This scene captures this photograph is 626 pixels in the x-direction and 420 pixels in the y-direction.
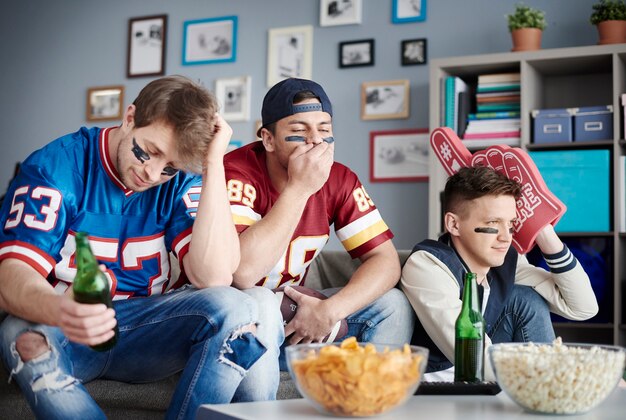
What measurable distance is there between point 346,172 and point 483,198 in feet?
1.33

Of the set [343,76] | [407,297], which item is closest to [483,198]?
[407,297]

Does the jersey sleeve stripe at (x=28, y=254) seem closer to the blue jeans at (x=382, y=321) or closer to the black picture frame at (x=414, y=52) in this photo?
the blue jeans at (x=382, y=321)

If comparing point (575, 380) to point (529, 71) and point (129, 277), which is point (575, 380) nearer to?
point (129, 277)

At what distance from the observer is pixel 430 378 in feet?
6.44

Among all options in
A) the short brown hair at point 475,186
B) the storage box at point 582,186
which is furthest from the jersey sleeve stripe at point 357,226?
the storage box at point 582,186

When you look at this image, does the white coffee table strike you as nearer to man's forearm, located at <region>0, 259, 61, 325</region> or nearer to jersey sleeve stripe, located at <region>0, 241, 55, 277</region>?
man's forearm, located at <region>0, 259, 61, 325</region>

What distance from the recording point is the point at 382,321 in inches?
→ 88.8

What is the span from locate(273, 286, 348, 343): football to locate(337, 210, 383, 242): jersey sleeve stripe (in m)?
0.23

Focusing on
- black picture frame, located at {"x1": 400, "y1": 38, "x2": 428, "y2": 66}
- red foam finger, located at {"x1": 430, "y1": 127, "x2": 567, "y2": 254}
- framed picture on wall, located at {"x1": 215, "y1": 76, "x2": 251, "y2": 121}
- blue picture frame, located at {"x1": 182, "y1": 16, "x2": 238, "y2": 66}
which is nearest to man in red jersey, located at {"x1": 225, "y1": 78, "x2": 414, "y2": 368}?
red foam finger, located at {"x1": 430, "y1": 127, "x2": 567, "y2": 254}

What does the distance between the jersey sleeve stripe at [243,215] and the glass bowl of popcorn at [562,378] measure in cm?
99

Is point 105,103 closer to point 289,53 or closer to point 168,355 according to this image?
point 289,53

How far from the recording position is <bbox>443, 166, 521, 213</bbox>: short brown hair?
2385 millimetres

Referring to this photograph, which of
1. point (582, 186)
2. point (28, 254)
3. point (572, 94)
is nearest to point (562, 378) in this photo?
point (28, 254)

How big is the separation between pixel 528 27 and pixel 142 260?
9.38 ft
